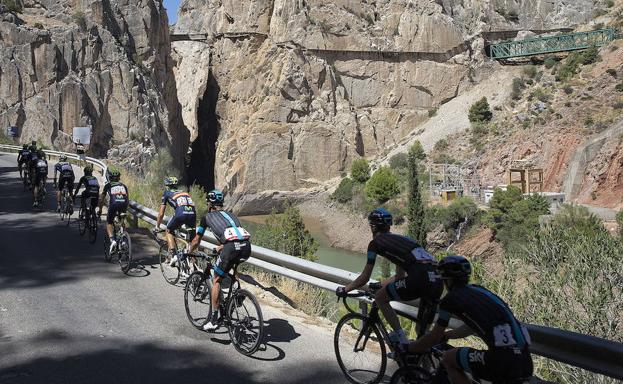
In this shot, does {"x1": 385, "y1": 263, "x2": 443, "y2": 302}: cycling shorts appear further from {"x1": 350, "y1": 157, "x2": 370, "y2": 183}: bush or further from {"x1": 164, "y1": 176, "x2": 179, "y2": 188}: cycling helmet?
{"x1": 350, "y1": 157, "x2": 370, "y2": 183}: bush

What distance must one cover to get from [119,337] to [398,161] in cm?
5568

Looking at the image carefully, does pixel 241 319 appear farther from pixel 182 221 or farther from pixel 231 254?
pixel 182 221

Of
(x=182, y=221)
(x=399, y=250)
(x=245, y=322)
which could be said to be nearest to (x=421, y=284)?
(x=399, y=250)

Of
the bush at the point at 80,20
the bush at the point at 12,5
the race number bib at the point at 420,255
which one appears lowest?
the race number bib at the point at 420,255

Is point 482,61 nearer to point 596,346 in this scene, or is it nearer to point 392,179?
point 392,179

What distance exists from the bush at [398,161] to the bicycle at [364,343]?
54.0m

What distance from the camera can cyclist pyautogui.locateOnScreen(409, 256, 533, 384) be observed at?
12.1 ft

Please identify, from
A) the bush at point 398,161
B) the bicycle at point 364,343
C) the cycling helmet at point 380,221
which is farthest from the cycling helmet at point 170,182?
the bush at point 398,161

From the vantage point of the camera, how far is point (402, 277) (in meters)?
5.28

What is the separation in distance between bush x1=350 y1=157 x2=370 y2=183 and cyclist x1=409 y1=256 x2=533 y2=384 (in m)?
56.3

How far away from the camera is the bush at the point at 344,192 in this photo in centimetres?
5800

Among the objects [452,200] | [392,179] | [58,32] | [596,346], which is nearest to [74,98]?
[58,32]

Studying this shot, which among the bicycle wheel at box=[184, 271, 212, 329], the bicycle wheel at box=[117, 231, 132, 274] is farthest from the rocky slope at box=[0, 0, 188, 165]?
the bicycle wheel at box=[184, 271, 212, 329]

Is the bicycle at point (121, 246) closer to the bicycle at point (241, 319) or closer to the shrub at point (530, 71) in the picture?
the bicycle at point (241, 319)
